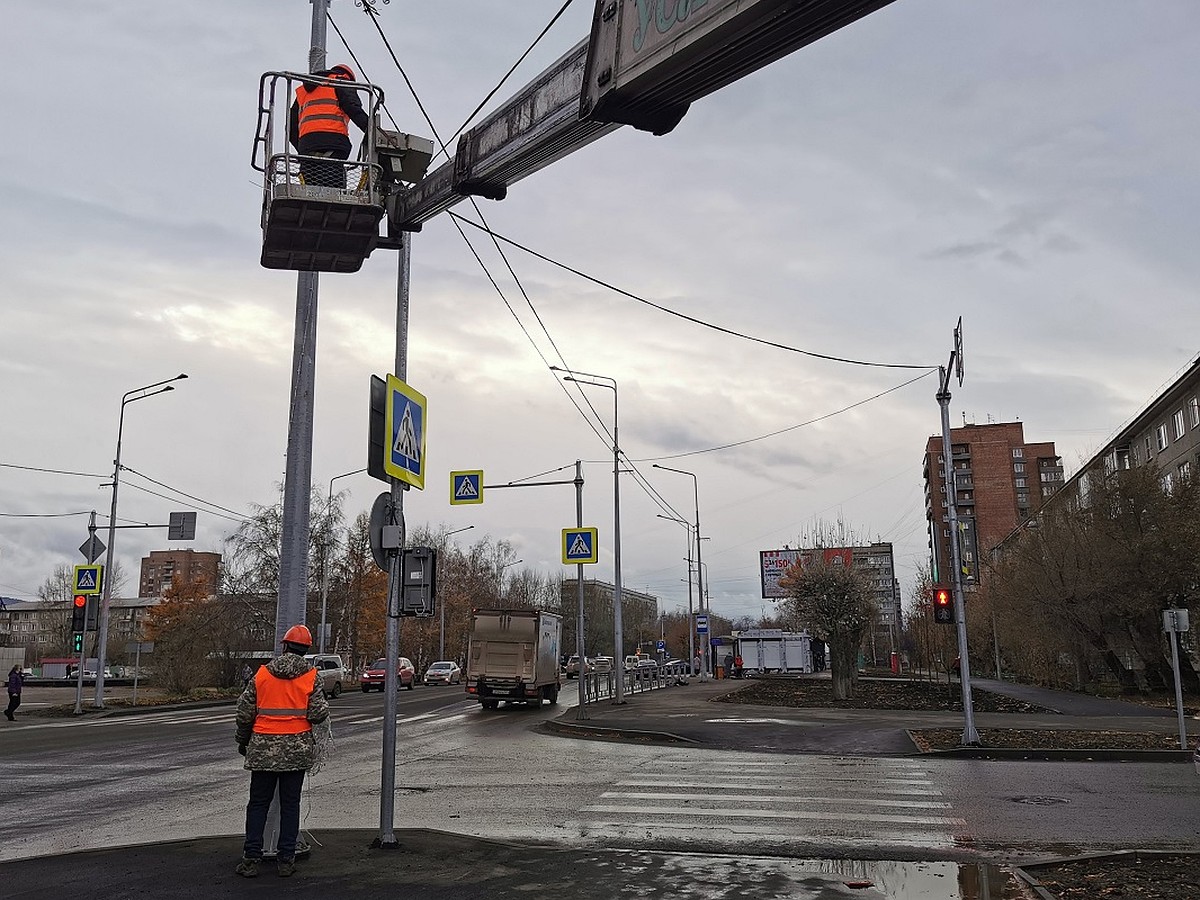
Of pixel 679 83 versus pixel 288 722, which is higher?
pixel 679 83

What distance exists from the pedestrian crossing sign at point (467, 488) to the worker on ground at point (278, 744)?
75.7 feet

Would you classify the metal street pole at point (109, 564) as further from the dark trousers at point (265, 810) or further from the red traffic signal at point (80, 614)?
the dark trousers at point (265, 810)

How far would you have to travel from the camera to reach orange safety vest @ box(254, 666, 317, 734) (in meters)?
7.69

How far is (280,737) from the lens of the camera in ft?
25.1

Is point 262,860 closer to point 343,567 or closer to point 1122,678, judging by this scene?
point 1122,678

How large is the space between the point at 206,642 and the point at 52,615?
81.1 m

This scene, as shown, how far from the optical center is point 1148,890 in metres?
7.30

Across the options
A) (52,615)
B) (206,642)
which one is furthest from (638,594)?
(206,642)

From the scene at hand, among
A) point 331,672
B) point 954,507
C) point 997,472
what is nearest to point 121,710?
point 331,672

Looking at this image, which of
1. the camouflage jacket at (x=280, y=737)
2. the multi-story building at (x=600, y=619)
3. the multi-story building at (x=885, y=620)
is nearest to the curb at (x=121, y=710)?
the multi-story building at (x=885, y=620)

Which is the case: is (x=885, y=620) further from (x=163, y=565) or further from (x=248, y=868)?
(x=248, y=868)

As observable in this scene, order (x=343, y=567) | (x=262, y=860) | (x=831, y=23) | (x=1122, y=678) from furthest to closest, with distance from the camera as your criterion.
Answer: (x=343, y=567) → (x=1122, y=678) → (x=262, y=860) → (x=831, y=23)

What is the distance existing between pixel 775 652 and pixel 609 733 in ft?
152

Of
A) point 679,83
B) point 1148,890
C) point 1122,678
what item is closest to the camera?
point 679,83
